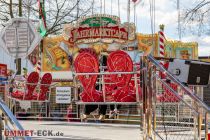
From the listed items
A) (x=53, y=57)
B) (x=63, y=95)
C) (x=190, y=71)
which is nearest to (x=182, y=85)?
(x=190, y=71)

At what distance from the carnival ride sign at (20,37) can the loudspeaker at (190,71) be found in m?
5.94

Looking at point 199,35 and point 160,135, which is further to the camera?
point 199,35

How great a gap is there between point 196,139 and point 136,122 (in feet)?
18.0

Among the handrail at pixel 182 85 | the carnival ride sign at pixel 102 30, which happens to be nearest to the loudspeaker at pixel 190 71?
the handrail at pixel 182 85

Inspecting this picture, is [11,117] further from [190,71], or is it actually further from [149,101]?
[190,71]

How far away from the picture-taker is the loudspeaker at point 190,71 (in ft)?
23.7

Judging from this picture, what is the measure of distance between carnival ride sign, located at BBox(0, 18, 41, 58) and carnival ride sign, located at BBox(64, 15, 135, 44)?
739 cm

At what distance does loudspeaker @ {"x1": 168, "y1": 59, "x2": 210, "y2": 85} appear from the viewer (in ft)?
23.7

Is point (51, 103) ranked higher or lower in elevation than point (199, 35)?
lower

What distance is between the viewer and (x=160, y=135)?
7203mm

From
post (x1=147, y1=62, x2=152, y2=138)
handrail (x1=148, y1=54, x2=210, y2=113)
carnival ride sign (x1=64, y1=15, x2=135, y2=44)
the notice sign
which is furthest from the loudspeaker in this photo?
carnival ride sign (x1=64, y1=15, x2=135, y2=44)

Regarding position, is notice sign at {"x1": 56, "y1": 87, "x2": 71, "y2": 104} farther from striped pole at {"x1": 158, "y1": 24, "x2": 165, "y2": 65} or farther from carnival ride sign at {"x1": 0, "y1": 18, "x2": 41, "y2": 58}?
striped pole at {"x1": 158, "y1": 24, "x2": 165, "y2": 65}

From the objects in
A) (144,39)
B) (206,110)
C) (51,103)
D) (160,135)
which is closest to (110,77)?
(51,103)

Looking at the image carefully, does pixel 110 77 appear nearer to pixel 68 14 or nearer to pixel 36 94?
pixel 36 94
